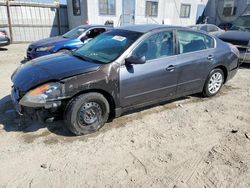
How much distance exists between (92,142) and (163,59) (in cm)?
185

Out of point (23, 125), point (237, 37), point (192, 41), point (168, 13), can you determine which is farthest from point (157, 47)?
point (168, 13)

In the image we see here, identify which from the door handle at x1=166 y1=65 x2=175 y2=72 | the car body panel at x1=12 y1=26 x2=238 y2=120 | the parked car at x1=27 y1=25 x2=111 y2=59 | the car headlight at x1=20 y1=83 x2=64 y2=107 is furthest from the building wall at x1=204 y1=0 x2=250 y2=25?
the car headlight at x1=20 y1=83 x2=64 y2=107

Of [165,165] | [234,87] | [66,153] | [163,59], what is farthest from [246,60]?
[66,153]

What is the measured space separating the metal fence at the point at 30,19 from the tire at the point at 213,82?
43.2 ft

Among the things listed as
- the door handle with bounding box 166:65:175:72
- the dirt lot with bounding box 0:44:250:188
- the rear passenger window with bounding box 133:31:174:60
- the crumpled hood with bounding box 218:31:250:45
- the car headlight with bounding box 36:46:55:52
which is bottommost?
the dirt lot with bounding box 0:44:250:188

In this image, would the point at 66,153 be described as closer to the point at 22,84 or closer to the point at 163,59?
the point at 22,84

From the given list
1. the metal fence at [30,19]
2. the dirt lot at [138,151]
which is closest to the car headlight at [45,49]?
the dirt lot at [138,151]

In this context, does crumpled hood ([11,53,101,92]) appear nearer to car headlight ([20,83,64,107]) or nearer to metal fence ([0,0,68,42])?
car headlight ([20,83,64,107])

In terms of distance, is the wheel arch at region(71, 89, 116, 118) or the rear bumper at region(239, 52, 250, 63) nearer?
the wheel arch at region(71, 89, 116, 118)

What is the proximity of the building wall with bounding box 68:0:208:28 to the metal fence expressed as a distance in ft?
3.53

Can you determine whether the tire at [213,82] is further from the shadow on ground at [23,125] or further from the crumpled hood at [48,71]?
the shadow on ground at [23,125]

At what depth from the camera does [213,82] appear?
5004 millimetres

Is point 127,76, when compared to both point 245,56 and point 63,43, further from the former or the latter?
point 245,56

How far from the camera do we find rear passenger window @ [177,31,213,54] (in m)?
4.24
